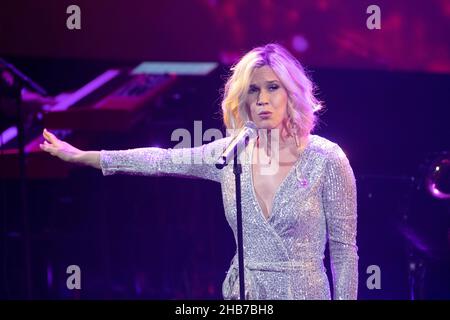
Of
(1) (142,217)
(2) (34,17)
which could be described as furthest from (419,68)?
(2) (34,17)

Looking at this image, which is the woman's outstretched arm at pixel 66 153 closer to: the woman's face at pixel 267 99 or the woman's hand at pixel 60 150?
the woman's hand at pixel 60 150

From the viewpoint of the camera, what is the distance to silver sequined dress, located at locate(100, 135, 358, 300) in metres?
2.74

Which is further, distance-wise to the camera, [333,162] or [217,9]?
[217,9]

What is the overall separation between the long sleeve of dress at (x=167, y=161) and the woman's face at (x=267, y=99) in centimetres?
16

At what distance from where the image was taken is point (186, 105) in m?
4.64

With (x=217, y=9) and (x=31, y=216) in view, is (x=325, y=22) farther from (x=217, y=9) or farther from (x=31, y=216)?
(x=31, y=216)

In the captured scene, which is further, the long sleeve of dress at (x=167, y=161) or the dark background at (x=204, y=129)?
the dark background at (x=204, y=129)

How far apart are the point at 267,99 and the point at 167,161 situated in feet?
1.44

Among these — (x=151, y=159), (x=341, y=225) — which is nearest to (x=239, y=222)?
(x=341, y=225)

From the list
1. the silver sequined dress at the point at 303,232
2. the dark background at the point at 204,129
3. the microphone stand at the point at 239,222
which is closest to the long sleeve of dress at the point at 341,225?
the silver sequined dress at the point at 303,232

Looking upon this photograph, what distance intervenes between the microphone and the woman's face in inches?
10.9

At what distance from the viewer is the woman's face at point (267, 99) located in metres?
2.85

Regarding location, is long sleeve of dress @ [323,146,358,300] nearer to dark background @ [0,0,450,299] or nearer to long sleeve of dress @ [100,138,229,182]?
long sleeve of dress @ [100,138,229,182]

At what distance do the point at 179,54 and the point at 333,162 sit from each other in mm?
1938
